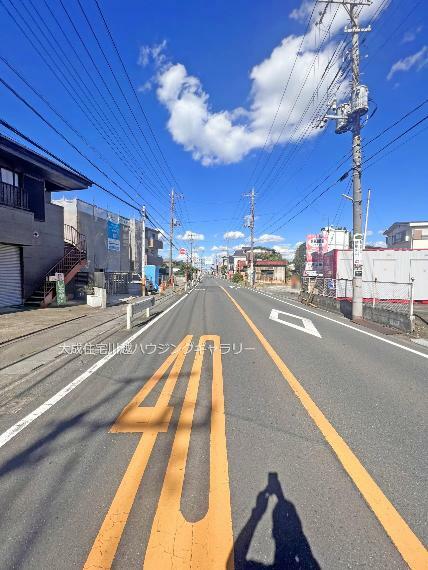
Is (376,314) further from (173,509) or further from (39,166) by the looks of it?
(39,166)

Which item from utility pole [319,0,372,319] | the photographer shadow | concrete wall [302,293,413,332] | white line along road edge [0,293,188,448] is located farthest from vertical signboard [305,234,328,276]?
the photographer shadow

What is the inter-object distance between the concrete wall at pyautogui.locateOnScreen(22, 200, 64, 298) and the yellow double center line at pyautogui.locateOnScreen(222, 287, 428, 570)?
17982 mm

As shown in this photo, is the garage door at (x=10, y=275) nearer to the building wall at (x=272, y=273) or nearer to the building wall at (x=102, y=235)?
the building wall at (x=102, y=235)

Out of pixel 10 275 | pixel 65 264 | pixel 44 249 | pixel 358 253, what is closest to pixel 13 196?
pixel 44 249

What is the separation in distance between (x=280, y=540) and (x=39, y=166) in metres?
20.1

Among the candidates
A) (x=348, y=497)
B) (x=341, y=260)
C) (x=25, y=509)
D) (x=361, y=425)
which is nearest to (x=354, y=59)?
(x=341, y=260)

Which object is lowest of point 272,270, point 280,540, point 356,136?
point 280,540

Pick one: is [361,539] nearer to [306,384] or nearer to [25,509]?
[25,509]

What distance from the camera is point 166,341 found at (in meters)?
8.81

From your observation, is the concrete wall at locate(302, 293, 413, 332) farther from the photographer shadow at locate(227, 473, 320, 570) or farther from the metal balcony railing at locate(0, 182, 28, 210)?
the metal balcony railing at locate(0, 182, 28, 210)

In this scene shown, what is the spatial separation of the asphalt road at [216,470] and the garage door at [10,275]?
13.1 m

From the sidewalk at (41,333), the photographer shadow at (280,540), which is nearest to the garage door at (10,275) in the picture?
the sidewalk at (41,333)

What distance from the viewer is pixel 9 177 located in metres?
17.2

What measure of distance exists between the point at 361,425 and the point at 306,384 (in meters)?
1.45
